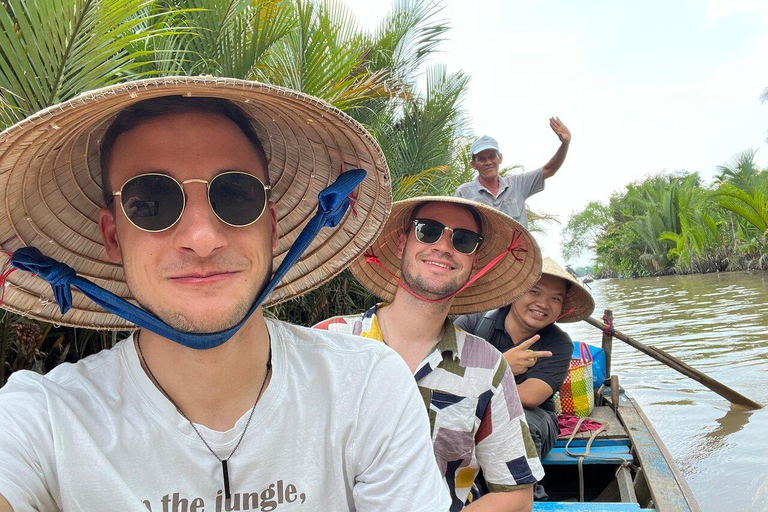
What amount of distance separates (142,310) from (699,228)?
27430mm

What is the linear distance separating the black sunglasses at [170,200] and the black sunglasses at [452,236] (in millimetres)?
1219

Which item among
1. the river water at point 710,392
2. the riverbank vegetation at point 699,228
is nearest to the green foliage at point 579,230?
the riverbank vegetation at point 699,228

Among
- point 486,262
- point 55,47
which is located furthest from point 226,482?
point 55,47

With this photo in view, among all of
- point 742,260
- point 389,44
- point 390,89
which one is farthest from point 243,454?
point 742,260

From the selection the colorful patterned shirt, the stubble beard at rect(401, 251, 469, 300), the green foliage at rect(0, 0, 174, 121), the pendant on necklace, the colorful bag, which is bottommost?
the colorful bag

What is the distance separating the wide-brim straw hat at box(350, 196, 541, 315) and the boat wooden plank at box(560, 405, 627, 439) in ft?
4.25

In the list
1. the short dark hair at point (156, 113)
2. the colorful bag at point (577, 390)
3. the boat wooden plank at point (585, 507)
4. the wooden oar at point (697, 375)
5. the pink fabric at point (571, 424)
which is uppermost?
the short dark hair at point (156, 113)

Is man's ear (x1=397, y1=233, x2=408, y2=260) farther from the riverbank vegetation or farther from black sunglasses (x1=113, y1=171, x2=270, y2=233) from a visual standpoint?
the riverbank vegetation

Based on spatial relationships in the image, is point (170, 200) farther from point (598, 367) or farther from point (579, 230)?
point (579, 230)

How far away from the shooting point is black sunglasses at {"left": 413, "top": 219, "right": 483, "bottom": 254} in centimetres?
230

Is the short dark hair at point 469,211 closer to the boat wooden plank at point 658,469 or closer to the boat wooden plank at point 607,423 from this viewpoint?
the boat wooden plank at point 658,469

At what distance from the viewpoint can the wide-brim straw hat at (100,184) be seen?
1.06m

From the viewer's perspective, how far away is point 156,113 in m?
1.20

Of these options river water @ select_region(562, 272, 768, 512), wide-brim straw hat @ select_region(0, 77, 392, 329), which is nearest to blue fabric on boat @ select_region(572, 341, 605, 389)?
river water @ select_region(562, 272, 768, 512)
